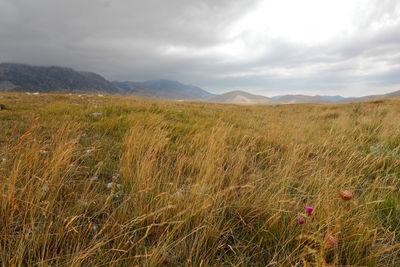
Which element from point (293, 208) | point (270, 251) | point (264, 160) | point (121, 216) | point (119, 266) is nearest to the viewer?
point (119, 266)

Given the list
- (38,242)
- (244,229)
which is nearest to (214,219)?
(244,229)

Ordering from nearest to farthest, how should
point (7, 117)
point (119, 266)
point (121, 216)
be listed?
point (119, 266) < point (121, 216) < point (7, 117)

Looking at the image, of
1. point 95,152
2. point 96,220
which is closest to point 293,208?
point 96,220

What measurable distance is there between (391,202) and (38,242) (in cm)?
337

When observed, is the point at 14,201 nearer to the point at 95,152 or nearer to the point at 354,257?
the point at 95,152

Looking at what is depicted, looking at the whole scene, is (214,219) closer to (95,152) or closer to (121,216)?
(121,216)

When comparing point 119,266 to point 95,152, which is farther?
point 95,152

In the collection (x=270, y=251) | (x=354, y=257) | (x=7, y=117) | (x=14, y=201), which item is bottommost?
(x=270, y=251)

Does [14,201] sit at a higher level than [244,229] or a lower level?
higher

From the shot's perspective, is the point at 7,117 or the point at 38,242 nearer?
the point at 38,242

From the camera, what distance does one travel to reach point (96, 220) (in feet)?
5.57

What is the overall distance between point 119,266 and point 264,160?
9.63 ft

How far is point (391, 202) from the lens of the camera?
A: 6.26 feet

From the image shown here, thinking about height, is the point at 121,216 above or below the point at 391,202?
below
